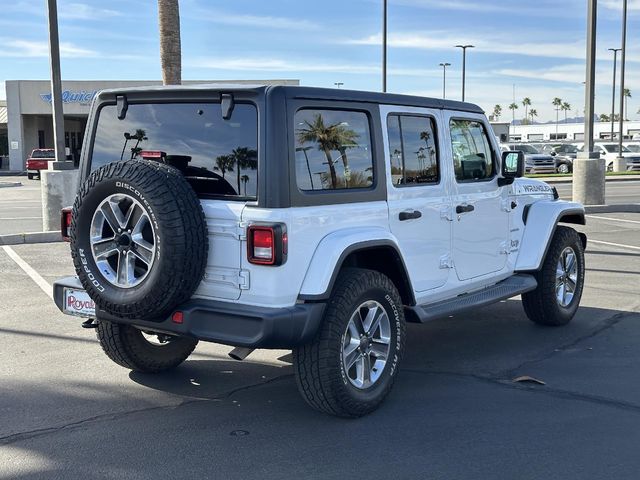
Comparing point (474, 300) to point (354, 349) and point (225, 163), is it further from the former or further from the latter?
point (225, 163)

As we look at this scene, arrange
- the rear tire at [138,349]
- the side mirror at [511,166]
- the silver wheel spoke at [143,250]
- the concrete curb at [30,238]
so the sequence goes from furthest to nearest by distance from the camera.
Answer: the concrete curb at [30,238], the side mirror at [511,166], the rear tire at [138,349], the silver wheel spoke at [143,250]

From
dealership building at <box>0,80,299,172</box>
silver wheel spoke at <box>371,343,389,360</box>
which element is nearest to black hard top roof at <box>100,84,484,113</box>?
silver wheel spoke at <box>371,343,389,360</box>

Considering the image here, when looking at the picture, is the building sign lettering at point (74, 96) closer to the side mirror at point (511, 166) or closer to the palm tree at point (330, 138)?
the side mirror at point (511, 166)

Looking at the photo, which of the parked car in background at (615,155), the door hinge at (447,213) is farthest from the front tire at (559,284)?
the parked car in background at (615,155)

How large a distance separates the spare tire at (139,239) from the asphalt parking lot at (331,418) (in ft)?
2.56

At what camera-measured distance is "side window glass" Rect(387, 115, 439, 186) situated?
5238 millimetres

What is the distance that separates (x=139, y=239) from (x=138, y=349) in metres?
1.38

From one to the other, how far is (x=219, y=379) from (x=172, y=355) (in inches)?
16.4

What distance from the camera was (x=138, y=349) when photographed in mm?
5480

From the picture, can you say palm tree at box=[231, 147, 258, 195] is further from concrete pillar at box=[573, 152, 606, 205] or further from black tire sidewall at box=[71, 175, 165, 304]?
concrete pillar at box=[573, 152, 606, 205]

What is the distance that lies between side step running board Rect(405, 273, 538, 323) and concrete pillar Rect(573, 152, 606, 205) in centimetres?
1057

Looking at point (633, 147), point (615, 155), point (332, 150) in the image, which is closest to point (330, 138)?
point (332, 150)

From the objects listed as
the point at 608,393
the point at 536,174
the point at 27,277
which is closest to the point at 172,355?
the point at 608,393

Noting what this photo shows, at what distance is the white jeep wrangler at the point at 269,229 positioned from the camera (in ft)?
14.1
